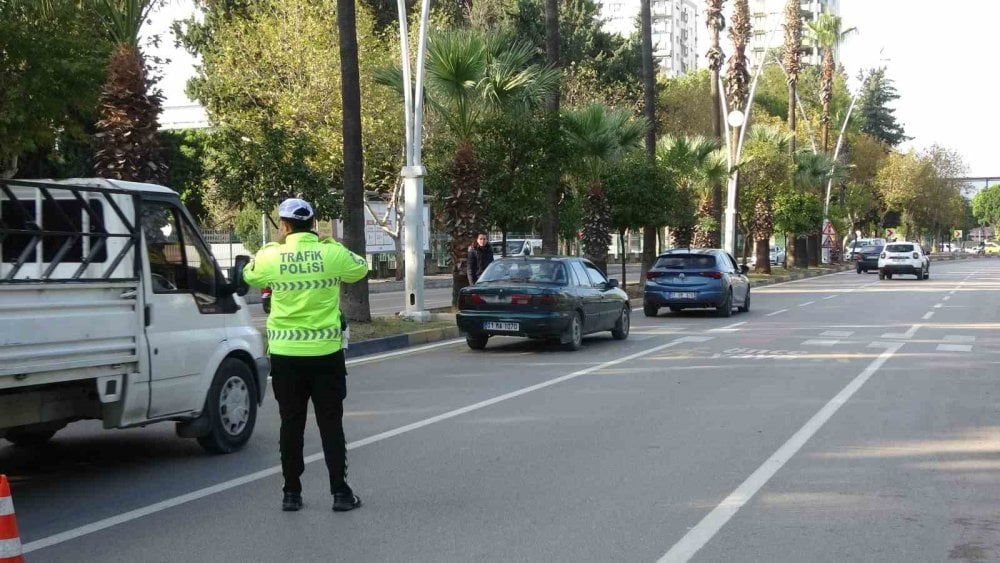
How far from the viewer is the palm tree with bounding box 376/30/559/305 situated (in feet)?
75.3

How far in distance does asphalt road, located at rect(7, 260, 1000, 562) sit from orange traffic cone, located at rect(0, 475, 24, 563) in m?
1.30

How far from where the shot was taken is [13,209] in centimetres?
766

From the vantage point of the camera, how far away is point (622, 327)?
19.4 m

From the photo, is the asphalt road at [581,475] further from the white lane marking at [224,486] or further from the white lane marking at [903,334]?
the white lane marking at [903,334]

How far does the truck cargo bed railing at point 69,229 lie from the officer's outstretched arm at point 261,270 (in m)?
1.08

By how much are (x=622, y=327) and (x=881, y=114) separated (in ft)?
309

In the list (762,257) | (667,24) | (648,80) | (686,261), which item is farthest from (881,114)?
(686,261)

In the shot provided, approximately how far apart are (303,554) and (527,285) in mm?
11316

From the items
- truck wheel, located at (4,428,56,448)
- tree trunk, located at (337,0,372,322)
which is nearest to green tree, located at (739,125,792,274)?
tree trunk, located at (337,0,372,322)

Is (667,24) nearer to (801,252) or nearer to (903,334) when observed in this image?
(801,252)

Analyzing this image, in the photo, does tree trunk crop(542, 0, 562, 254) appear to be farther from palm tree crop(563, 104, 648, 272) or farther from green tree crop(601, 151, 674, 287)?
green tree crop(601, 151, 674, 287)

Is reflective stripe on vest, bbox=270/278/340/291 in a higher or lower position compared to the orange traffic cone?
higher

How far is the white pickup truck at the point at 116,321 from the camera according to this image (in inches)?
272

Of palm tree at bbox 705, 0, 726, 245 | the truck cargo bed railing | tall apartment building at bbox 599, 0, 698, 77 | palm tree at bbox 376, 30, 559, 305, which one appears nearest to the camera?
the truck cargo bed railing
